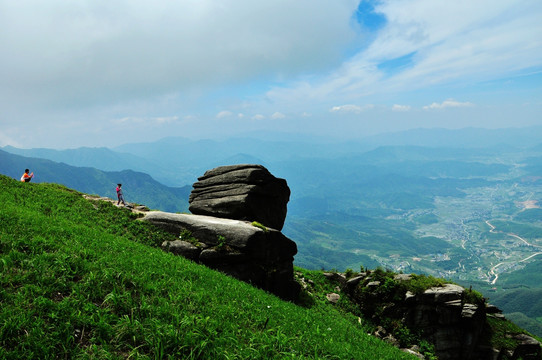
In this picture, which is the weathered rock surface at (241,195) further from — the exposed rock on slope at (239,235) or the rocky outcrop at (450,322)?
the rocky outcrop at (450,322)

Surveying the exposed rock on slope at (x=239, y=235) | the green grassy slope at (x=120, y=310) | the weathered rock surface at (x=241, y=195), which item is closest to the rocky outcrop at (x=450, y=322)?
the exposed rock on slope at (x=239, y=235)

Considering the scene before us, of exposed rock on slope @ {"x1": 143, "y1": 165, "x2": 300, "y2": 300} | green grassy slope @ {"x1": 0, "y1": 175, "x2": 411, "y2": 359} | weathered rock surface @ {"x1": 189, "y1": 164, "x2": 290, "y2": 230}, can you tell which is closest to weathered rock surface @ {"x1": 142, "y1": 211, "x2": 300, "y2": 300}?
exposed rock on slope @ {"x1": 143, "y1": 165, "x2": 300, "y2": 300}

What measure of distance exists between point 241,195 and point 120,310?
1689cm

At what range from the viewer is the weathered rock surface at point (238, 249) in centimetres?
1911

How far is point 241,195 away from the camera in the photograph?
2483cm

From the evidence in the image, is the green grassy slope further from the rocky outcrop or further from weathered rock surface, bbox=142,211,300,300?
the rocky outcrop

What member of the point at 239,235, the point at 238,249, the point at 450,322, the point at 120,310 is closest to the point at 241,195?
the point at 239,235

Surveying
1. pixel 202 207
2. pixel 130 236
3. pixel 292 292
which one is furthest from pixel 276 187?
pixel 130 236

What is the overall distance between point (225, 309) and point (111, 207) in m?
17.4

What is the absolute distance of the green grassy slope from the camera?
22.5 ft

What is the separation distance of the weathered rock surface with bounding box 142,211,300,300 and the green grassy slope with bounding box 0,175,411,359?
5.03 metres

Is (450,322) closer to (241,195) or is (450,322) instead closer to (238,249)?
(238,249)

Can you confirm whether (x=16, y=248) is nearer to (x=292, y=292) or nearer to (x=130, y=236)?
(x=130, y=236)

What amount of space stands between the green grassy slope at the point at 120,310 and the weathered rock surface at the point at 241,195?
10.7m
